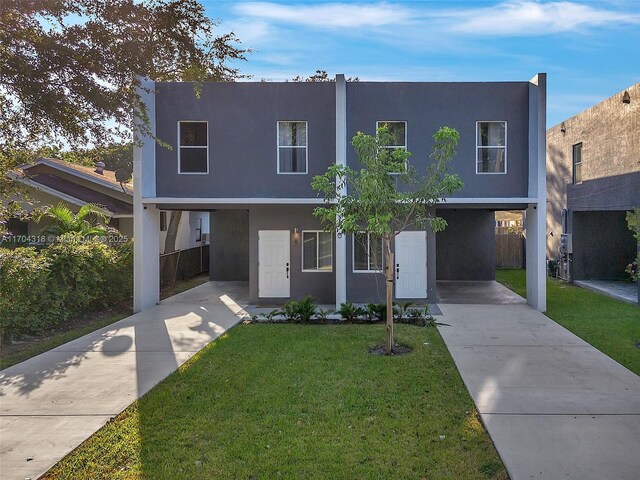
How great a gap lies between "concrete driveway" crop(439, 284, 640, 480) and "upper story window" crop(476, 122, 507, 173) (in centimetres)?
472

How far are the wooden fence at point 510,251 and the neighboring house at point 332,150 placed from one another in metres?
9.78

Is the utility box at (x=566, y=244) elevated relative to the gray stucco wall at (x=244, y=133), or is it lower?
lower

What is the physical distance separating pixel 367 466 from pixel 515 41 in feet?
25.8

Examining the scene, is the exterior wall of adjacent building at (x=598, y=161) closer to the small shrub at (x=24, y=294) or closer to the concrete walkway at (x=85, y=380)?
the concrete walkway at (x=85, y=380)

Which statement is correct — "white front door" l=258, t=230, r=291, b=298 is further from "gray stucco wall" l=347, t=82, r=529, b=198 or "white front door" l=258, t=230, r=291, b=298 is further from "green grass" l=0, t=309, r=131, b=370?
"green grass" l=0, t=309, r=131, b=370

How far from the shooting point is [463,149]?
13164 millimetres

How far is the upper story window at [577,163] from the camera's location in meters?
17.7

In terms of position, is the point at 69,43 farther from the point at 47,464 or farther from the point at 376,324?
the point at 376,324

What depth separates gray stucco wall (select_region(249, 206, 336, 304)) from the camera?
14.1 meters

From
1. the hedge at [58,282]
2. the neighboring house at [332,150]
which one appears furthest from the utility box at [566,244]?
the hedge at [58,282]

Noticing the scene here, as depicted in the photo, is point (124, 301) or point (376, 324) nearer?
point (376, 324)

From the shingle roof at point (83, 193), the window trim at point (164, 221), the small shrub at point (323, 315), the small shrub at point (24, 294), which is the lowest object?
the small shrub at point (323, 315)

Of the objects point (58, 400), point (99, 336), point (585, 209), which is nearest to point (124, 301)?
point (99, 336)

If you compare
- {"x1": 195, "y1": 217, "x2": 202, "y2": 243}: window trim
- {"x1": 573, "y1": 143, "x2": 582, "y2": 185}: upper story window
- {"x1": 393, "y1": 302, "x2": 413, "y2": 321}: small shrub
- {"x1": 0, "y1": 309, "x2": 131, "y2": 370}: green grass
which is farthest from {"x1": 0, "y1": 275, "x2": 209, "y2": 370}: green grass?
{"x1": 573, "y1": 143, "x2": 582, "y2": 185}: upper story window
